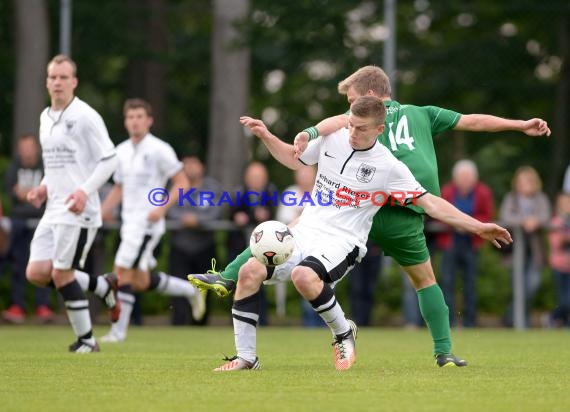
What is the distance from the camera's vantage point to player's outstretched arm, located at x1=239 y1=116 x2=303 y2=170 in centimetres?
819

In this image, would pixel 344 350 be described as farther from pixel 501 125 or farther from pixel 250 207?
pixel 250 207

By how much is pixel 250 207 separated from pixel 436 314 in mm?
7959

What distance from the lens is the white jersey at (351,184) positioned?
8.48 metres

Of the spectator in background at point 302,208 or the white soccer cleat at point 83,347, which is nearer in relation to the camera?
the white soccer cleat at point 83,347

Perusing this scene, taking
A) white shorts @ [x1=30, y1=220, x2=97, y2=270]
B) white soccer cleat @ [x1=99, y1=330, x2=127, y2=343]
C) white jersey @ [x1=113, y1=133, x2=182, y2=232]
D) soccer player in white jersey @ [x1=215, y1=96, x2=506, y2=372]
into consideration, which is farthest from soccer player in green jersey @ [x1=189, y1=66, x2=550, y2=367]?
white jersey @ [x1=113, y1=133, x2=182, y2=232]

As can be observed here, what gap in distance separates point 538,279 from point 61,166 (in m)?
8.23

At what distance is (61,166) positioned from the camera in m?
10.7

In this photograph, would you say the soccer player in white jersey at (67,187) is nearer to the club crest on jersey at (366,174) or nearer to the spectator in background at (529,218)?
the club crest on jersey at (366,174)

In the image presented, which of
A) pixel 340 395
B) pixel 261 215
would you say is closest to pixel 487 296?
pixel 261 215

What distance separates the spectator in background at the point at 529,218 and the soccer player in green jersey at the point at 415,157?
7.57 meters

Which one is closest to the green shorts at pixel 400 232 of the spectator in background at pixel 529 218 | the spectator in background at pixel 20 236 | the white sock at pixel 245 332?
the white sock at pixel 245 332

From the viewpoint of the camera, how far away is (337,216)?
8508 millimetres

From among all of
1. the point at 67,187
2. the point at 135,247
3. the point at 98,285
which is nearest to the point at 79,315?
the point at 98,285

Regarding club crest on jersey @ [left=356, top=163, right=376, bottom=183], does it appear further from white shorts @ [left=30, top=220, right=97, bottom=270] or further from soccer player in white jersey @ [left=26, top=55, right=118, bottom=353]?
white shorts @ [left=30, top=220, right=97, bottom=270]
